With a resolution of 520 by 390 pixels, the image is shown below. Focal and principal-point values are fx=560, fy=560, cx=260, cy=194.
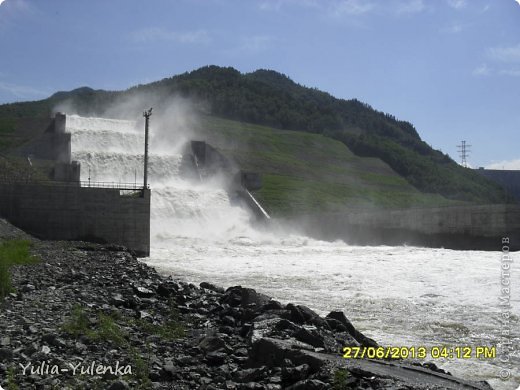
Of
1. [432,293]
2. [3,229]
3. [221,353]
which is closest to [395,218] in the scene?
[432,293]

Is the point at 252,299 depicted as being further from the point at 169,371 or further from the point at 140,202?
the point at 140,202

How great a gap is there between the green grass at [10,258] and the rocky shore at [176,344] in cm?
26

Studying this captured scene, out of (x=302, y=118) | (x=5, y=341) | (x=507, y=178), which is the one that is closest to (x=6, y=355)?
(x=5, y=341)

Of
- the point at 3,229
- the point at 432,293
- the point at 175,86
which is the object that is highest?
the point at 175,86

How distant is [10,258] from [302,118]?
8020cm

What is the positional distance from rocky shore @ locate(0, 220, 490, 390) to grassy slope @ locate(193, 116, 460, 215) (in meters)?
28.2

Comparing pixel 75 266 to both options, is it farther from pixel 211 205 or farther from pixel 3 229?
pixel 211 205

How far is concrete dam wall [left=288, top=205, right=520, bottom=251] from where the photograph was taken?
2922 cm

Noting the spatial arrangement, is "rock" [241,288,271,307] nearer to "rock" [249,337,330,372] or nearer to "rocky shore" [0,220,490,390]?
"rocky shore" [0,220,490,390]

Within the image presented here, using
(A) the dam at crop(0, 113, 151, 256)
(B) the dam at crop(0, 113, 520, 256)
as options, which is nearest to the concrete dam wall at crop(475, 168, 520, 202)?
(B) the dam at crop(0, 113, 520, 256)

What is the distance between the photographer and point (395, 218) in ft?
115

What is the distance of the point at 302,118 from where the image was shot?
9188 centimetres

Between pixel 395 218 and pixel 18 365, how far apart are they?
103ft

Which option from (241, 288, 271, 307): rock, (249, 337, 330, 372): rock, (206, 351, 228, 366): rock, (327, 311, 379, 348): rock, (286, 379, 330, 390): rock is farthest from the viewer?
(241, 288, 271, 307): rock
